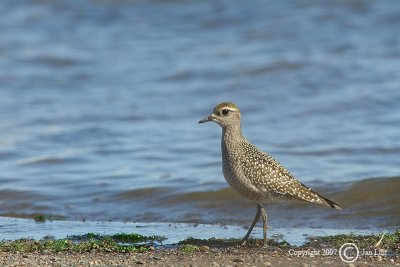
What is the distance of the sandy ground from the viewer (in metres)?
8.37

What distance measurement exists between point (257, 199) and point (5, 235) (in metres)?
2.89

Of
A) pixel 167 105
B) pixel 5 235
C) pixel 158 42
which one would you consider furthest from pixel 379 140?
pixel 158 42

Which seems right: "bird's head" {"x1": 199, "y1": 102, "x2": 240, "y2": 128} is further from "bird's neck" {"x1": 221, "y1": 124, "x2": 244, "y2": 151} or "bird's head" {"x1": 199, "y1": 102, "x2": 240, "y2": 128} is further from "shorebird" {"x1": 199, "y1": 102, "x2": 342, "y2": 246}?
"shorebird" {"x1": 199, "y1": 102, "x2": 342, "y2": 246}

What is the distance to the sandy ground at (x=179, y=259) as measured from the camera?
837 cm

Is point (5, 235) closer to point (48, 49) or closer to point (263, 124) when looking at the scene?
point (263, 124)

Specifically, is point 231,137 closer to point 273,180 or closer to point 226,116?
point 226,116

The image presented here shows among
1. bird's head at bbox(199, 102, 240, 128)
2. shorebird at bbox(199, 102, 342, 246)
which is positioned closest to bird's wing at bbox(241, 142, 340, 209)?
shorebird at bbox(199, 102, 342, 246)

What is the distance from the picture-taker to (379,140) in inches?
565
